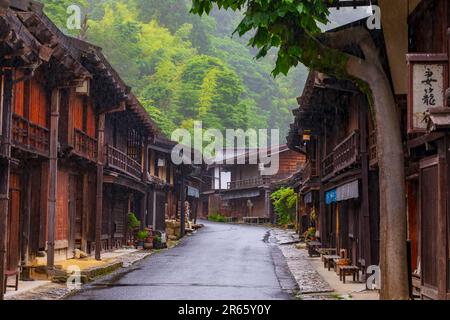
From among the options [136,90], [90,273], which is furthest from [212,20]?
[90,273]

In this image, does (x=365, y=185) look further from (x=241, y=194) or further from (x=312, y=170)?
(x=241, y=194)

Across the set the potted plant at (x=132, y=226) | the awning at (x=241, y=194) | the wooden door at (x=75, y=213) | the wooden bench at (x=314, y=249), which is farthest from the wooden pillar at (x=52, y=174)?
the awning at (x=241, y=194)

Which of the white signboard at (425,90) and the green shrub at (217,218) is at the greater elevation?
the white signboard at (425,90)

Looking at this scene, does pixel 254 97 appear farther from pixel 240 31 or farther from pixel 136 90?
pixel 240 31

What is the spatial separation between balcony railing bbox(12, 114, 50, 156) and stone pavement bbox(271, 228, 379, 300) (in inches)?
342

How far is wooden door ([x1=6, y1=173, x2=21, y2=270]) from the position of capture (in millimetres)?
20781

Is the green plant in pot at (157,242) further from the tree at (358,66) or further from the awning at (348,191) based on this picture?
the tree at (358,66)

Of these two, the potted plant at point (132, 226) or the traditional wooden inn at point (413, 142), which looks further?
the potted plant at point (132, 226)

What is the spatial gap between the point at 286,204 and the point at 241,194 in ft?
66.2

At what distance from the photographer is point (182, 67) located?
320ft

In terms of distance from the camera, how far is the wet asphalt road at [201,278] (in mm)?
17641

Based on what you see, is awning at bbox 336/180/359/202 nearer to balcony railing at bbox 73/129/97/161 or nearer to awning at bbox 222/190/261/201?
balcony railing at bbox 73/129/97/161

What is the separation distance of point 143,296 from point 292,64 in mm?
7335

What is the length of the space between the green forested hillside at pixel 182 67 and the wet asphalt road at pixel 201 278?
40.6 meters
